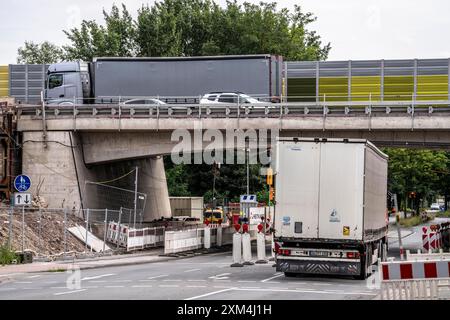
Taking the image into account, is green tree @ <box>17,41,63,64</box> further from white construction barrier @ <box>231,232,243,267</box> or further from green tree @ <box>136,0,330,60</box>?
white construction barrier @ <box>231,232,243,267</box>

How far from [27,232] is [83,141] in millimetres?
12395

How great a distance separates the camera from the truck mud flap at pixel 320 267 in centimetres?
2548

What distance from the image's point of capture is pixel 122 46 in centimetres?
9250

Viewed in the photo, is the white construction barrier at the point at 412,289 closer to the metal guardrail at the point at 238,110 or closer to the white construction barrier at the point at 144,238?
the white construction barrier at the point at 144,238

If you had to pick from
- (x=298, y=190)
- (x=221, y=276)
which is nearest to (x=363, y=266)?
(x=298, y=190)

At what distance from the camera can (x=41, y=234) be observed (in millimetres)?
40750

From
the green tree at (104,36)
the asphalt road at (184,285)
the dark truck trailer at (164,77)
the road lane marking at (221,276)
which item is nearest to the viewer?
the asphalt road at (184,285)

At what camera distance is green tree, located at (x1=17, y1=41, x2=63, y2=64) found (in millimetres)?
116500

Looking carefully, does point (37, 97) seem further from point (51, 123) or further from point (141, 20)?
point (141, 20)

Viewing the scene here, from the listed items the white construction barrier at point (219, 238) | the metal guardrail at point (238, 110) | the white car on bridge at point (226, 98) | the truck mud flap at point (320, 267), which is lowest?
the white construction barrier at point (219, 238)

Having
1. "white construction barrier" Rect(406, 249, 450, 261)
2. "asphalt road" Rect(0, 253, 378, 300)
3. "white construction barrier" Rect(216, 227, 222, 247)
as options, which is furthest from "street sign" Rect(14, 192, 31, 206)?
"white construction barrier" Rect(216, 227, 222, 247)

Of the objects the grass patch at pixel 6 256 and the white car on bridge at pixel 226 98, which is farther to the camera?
→ the white car on bridge at pixel 226 98

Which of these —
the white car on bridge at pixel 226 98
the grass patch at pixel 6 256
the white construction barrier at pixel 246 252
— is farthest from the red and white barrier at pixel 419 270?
the white car on bridge at pixel 226 98
